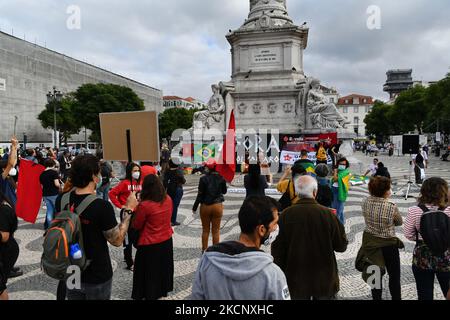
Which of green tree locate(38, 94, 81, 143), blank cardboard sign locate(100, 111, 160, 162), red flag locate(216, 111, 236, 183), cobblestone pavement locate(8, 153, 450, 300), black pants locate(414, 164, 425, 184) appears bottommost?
cobblestone pavement locate(8, 153, 450, 300)

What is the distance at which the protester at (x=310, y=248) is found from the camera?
3174 mm

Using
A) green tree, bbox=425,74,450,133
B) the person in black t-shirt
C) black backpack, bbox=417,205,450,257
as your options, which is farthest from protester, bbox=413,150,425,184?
green tree, bbox=425,74,450,133

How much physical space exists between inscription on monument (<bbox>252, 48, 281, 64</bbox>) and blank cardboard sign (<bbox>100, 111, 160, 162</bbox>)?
1800 cm

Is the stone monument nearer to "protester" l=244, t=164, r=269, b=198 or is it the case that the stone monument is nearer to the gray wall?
"protester" l=244, t=164, r=269, b=198

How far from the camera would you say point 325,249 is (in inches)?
125

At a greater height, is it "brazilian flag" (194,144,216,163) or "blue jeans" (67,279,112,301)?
"brazilian flag" (194,144,216,163)

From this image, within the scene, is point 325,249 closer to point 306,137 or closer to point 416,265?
point 416,265

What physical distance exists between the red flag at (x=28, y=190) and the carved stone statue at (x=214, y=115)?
1517 centimetres

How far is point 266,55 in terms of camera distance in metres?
20.9

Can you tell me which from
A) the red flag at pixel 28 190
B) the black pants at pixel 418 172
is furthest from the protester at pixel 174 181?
the black pants at pixel 418 172

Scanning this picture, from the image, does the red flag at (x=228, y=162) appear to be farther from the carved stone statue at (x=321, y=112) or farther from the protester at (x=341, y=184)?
the carved stone statue at (x=321, y=112)

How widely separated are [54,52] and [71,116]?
43.1 ft

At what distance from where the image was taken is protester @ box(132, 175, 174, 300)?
402cm
